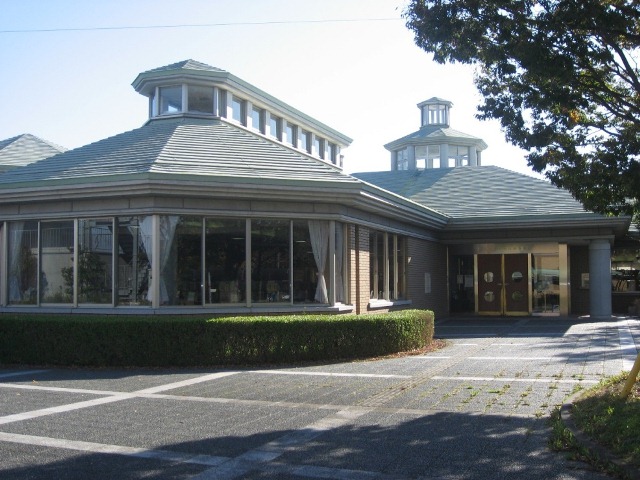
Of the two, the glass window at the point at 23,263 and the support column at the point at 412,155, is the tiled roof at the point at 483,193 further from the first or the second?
the glass window at the point at 23,263

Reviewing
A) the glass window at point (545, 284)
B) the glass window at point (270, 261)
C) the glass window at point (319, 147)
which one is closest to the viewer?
the glass window at point (270, 261)

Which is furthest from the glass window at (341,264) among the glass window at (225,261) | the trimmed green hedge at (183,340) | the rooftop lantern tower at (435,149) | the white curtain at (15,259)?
the rooftop lantern tower at (435,149)

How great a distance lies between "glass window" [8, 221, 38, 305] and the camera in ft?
52.8

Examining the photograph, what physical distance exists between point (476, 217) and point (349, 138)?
9931mm

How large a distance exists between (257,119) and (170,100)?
342cm

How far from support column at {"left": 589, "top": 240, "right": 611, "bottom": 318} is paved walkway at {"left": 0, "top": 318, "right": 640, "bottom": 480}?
31.7 feet

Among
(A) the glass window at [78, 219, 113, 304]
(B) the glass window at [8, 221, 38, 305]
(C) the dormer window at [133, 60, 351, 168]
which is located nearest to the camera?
(A) the glass window at [78, 219, 113, 304]

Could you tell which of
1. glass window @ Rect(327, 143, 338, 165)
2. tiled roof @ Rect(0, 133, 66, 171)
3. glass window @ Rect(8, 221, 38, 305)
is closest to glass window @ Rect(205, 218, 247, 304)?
glass window @ Rect(8, 221, 38, 305)

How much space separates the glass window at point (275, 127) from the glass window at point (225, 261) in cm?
976

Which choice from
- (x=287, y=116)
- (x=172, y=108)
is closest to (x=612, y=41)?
(x=172, y=108)

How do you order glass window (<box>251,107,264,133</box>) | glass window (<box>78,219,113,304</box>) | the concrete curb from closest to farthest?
the concrete curb < glass window (<box>78,219,113,304</box>) < glass window (<box>251,107,264,133</box>)

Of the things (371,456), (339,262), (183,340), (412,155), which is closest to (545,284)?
(339,262)

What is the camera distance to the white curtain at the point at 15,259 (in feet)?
53.4

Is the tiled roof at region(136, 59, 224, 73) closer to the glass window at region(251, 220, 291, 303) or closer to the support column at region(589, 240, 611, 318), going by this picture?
the glass window at region(251, 220, 291, 303)
